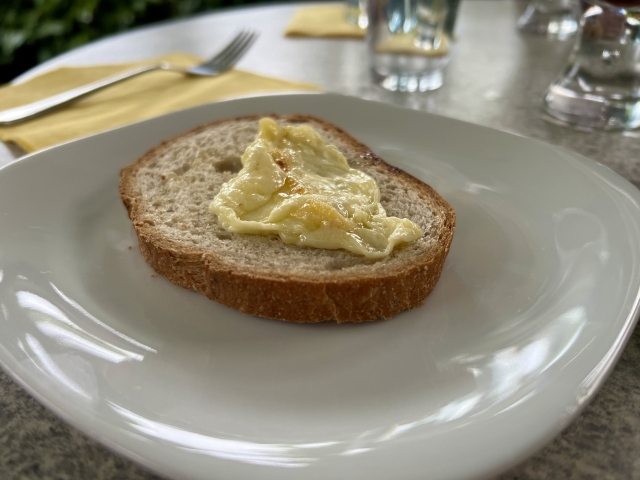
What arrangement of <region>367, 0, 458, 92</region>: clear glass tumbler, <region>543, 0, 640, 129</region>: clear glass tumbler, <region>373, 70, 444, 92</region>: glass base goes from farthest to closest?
<region>373, 70, 444, 92</region>: glass base
<region>367, 0, 458, 92</region>: clear glass tumbler
<region>543, 0, 640, 129</region>: clear glass tumbler

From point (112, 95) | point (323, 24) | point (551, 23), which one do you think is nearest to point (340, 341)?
point (112, 95)

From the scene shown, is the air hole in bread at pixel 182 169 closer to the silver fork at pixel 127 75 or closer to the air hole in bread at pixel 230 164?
the air hole in bread at pixel 230 164

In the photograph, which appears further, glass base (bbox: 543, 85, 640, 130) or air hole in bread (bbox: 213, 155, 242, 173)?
glass base (bbox: 543, 85, 640, 130)

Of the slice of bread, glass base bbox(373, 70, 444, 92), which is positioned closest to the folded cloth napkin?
glass base bbox(373, 70, 444, 92)

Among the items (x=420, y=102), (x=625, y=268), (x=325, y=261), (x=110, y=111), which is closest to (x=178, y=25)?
(x=110, y=111)

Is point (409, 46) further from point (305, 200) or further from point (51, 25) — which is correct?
point (51, 25)

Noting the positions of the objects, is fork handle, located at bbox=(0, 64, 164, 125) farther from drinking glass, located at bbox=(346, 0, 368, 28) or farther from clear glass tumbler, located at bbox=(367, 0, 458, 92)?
drinking glass, located at bbox=(346, 0, 368, 28)
